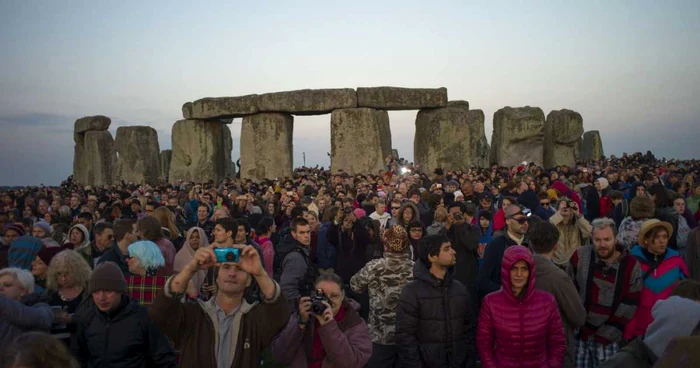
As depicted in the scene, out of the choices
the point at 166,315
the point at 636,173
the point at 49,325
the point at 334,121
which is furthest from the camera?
the point at 334,121

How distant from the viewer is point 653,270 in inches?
154

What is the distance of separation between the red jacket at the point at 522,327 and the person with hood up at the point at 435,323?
23cm

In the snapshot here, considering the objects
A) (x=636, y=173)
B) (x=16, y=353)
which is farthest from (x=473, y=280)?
(x=636, y=173)

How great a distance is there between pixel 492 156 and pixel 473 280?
16.1m

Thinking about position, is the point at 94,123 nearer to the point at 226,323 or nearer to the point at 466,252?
the point at 466,252

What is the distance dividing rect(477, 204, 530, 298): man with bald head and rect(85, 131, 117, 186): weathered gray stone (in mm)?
20486

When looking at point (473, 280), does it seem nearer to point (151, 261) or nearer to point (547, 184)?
point (151, 261)

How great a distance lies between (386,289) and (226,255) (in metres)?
2.01

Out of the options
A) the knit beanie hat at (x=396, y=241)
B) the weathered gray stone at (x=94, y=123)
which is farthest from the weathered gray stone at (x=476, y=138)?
the knit beanie hat at (x=396, y=241)

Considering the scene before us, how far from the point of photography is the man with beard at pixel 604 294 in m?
3.66

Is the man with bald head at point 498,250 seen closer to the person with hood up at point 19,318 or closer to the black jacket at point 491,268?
the black jacket at point 491,268

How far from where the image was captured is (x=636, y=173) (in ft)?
42.2

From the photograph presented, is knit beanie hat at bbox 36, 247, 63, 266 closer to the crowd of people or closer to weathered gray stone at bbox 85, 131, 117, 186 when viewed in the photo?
the crowd of people

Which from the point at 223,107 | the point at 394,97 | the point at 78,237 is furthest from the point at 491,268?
the point at 223,107
